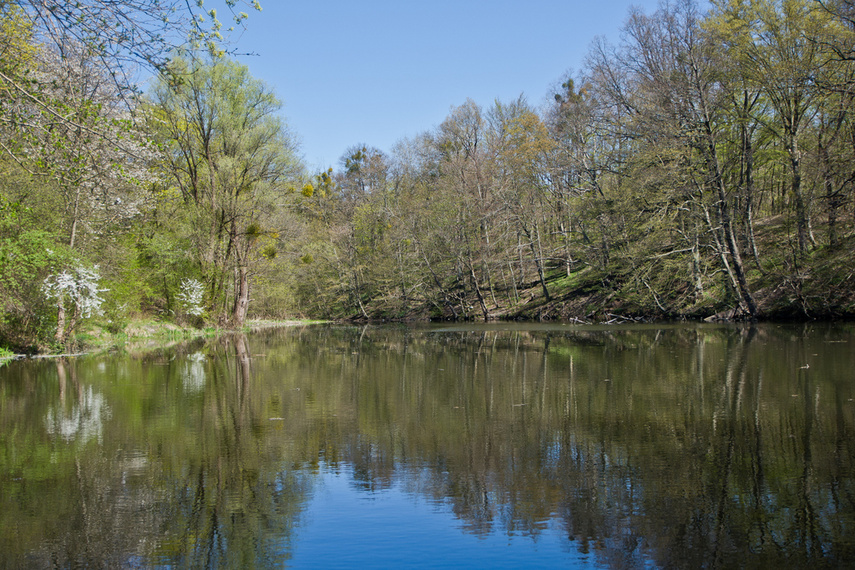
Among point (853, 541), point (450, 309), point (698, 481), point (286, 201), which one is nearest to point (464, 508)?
point (698, 481)

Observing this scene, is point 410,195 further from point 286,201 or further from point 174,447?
point 174,447

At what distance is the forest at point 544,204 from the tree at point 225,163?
96 mm

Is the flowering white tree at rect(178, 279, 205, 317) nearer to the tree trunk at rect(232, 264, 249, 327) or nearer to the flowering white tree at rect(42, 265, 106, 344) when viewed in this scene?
the tree trunk at rect(232, 264, 249, 327)

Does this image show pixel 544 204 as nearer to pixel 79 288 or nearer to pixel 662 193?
pixel 662 193

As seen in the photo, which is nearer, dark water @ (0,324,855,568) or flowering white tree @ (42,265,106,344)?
dark water @ (0,324,855,568)

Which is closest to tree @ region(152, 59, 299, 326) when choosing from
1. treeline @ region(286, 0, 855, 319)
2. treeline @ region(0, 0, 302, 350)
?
treeline @ region(0, 0, 302, 350)

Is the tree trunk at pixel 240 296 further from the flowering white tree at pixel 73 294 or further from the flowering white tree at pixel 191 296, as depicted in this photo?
the flowering white tree at pixel 73 294

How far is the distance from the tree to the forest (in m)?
0.10

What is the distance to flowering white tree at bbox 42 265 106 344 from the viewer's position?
17.0m

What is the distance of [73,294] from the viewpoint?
17656 mm

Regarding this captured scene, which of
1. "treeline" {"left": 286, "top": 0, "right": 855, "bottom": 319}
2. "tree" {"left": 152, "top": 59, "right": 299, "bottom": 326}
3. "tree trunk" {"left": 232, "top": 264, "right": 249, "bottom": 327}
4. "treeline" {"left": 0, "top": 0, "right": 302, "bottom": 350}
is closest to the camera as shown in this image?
"treeline" {"left": 0, "top": 0, "right": 302, "bottom": 350}

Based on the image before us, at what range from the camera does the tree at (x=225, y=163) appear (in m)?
29.6

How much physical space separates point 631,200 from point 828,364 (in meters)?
16.0

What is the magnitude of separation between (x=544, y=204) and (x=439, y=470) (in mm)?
36158
